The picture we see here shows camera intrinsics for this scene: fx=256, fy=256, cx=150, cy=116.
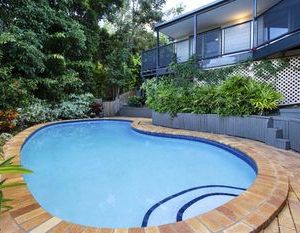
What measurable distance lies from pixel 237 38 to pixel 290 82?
4.40 meters

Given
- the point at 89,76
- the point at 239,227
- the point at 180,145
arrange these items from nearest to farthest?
the point at 239,227 → the point at 180,145 → the point at 89,76

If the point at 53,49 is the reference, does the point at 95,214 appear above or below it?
below

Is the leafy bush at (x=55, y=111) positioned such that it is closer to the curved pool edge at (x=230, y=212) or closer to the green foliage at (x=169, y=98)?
the green foliage at (x=169, y=98)

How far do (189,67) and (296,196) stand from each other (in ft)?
27.6

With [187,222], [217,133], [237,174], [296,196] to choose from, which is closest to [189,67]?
[217,133]

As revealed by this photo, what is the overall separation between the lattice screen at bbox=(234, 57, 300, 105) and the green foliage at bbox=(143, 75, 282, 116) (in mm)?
499

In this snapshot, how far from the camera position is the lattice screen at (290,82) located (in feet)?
26.9

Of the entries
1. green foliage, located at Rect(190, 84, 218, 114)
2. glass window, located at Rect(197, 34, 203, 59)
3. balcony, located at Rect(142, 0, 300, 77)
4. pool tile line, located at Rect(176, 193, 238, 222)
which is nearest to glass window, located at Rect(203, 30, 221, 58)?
balcony, located at Rect(142, 0, 300, 77)

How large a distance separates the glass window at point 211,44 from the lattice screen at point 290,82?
3.84 meters

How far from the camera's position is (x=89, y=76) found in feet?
54.0

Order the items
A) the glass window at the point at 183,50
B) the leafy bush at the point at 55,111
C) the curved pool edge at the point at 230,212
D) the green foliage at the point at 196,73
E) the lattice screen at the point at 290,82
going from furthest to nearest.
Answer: the glass window at the point at 183,50 → the leafy bush at the point at 55,111 → the green foliage at the point at 196,73 → the lattice screen at the point at 290,82 → the curved pool edge at the point at 230,212

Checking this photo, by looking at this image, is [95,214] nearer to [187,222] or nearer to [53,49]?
[187,222]

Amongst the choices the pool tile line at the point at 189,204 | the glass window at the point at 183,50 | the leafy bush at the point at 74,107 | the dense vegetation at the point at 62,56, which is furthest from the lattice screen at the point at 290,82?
the leafy bush at the point at 74,107

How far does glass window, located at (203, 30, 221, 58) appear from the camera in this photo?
38.3 feet
